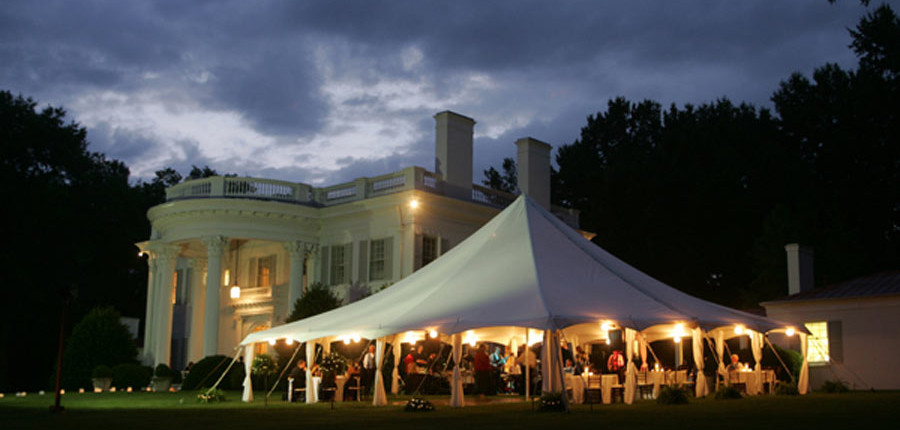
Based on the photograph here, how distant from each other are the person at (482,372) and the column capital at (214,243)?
13.4 metres

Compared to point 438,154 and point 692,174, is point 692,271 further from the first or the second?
point 438,154

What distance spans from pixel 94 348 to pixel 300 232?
318 inches

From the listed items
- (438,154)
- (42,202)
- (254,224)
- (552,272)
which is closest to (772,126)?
(438,154)

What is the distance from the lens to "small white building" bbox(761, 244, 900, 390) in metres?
24.1

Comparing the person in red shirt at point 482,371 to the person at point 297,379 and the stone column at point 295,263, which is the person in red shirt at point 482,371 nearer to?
the person at point 297,379

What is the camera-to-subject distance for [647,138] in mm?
53281

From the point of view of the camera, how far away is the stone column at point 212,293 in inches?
1210

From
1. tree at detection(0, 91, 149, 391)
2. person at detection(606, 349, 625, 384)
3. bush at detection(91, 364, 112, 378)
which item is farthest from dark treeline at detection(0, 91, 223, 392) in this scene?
person at detection(606, 349, 625, 384)

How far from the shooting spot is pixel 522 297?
16031mm

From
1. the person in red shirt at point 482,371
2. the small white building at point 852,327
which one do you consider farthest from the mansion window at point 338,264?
the small white building at point 852,327

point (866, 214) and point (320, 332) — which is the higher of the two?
point (866, 214)

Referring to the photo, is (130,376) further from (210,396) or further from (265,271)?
(210,396)

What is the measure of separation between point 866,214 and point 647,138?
17889mm

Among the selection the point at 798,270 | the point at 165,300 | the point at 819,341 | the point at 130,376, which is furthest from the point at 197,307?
the point at 819,341
